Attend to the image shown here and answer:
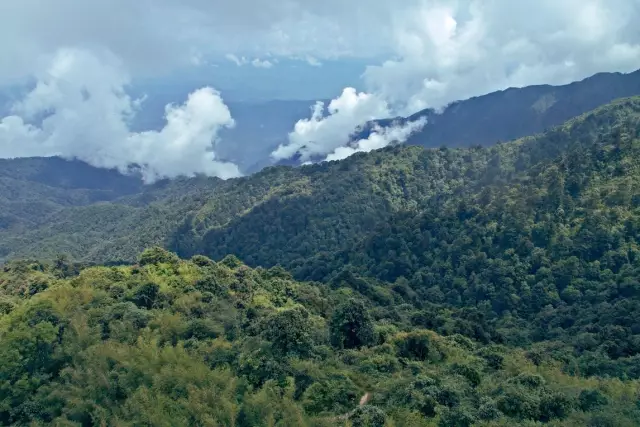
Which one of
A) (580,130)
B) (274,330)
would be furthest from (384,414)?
(580,130)

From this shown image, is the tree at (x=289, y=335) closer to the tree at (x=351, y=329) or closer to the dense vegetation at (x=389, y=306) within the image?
the dense vegetation at (x=389, y=306)

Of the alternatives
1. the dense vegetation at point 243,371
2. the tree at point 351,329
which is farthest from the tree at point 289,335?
the tree at point 351,329

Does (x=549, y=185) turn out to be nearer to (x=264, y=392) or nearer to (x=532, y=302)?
(x=532, y=302)

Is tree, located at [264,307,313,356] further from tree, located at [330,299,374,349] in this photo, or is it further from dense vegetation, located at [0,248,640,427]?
tree, located at [330,299,374,349]

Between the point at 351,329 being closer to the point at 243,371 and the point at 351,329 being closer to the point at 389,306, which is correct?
the point at 243,371

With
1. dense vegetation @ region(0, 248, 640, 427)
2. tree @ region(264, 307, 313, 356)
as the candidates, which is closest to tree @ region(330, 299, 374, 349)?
dense vegetation @ region(0, 248, 640, 427)

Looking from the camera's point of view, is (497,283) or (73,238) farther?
(73,238)

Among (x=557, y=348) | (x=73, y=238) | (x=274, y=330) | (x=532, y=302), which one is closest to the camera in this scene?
(x=274, y=330)
